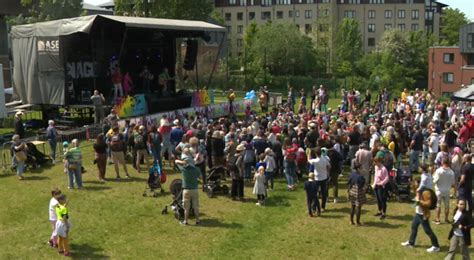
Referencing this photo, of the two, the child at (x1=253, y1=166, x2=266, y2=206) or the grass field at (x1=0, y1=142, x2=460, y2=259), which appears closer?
the grass field at (x1=0, y1=142, x2=460, y2=259)

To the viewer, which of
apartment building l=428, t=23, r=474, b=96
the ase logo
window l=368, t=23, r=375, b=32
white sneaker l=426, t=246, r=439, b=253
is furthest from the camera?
window l=368, t=23, r=375, b=32

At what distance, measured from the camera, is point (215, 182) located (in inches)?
629

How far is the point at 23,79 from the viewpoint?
88.1ft

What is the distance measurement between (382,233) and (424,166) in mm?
1852

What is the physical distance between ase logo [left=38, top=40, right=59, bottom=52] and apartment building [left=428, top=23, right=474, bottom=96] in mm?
46087

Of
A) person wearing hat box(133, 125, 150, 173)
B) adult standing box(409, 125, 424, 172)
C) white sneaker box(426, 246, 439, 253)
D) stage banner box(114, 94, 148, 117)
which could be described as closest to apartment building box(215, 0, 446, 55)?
stage banner box(114, 94, 148, 117)

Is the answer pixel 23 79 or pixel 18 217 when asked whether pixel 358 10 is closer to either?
pixel 23 79

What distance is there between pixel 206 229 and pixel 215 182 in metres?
2.96

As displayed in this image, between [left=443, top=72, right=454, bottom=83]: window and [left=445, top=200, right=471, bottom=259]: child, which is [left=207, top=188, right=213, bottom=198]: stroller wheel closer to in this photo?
[left=445, top=200, right=471, bottom=259]: child

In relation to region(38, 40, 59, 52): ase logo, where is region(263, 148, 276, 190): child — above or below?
below

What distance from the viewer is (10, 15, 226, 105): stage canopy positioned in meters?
24.5

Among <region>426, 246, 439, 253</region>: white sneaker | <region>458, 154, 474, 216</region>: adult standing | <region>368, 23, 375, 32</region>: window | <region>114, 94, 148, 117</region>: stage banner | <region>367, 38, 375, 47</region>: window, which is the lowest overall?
<region>426, 246, 439, 253</region>: white sneaker

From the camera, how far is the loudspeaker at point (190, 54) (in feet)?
106

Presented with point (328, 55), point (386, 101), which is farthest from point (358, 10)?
point (386, 101)
